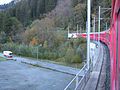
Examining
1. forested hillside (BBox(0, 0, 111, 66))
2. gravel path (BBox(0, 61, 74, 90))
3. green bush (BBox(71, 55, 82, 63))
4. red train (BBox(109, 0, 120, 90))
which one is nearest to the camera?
red train (BBox(109, 0, 120, 90))

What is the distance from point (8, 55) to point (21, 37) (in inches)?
732

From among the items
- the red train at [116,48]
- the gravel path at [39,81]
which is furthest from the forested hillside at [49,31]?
the red train at [116,48]

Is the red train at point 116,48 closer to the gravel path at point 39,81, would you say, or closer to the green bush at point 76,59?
the gravel path at point 39,81

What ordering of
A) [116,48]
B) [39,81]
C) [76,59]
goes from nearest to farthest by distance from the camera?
[116,48]
[39,81]
[76,59]

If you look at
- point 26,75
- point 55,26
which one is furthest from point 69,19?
point 26,75

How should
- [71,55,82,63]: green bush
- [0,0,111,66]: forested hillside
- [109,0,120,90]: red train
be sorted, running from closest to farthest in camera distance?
[109,0,120,90]: red train < [71,55,82,63]: green bush < [0,0,111,66]: forested hillside

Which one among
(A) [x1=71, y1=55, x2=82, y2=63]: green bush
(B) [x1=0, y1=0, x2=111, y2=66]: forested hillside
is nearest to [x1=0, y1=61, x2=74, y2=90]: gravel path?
(A) [x1=71, y1=55, x2=82, y2=63]: green bush

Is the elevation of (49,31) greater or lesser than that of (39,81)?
greater

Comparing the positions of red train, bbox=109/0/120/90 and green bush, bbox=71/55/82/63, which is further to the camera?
green bush, bbox=71/55/82/63

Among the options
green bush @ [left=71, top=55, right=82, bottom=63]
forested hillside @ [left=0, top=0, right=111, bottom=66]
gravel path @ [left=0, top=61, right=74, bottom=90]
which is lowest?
gravel path @ [left=0, top=61, right=74, bottom=90]

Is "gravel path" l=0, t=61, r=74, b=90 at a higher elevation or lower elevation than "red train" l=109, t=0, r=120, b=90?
lower

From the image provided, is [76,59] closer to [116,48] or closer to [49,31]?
[49,31]

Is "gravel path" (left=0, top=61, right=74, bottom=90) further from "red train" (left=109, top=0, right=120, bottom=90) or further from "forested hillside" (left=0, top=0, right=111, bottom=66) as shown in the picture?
"red train" (left=109, top=0, right=120, bottom=90)

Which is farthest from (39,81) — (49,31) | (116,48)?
(49,31)
